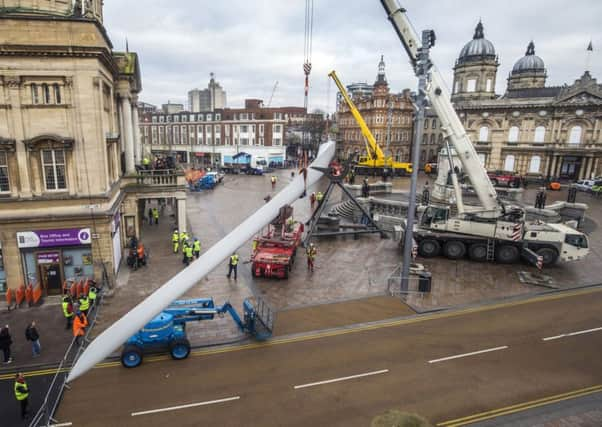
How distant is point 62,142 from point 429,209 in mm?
19967

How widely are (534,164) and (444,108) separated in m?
44.3

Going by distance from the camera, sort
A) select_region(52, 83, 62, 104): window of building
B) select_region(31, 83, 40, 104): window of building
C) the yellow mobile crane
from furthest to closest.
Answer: the yellow mobile crane
select_region(52, 83, 62, 104): window of building
select_region(31, 83, 40, 104): window of building

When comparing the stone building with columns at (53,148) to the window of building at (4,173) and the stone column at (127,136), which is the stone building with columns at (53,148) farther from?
the stone column at (127,136)

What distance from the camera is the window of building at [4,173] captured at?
1664 cm

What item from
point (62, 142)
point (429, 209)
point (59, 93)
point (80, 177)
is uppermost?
point (59, 93)

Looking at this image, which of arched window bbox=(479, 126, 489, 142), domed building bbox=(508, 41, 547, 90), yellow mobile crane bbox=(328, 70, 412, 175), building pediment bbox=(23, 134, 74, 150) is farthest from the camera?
domed building bbox=(508, 41, 547, 90)

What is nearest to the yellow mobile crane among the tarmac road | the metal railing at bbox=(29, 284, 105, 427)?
the tarmac road

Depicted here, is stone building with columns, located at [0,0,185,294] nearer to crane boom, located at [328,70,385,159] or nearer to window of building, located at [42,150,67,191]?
window of building, located at [42,150,67,191]

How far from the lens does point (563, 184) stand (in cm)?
5466

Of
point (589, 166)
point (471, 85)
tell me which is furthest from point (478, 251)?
point (471, 85)

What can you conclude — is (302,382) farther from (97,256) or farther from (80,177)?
(80,177)

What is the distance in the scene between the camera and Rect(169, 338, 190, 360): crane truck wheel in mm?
12828

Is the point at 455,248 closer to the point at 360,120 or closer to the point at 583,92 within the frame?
the point at 360,120

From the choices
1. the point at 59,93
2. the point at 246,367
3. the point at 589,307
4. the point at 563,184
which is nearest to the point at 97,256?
the point at 59,93
